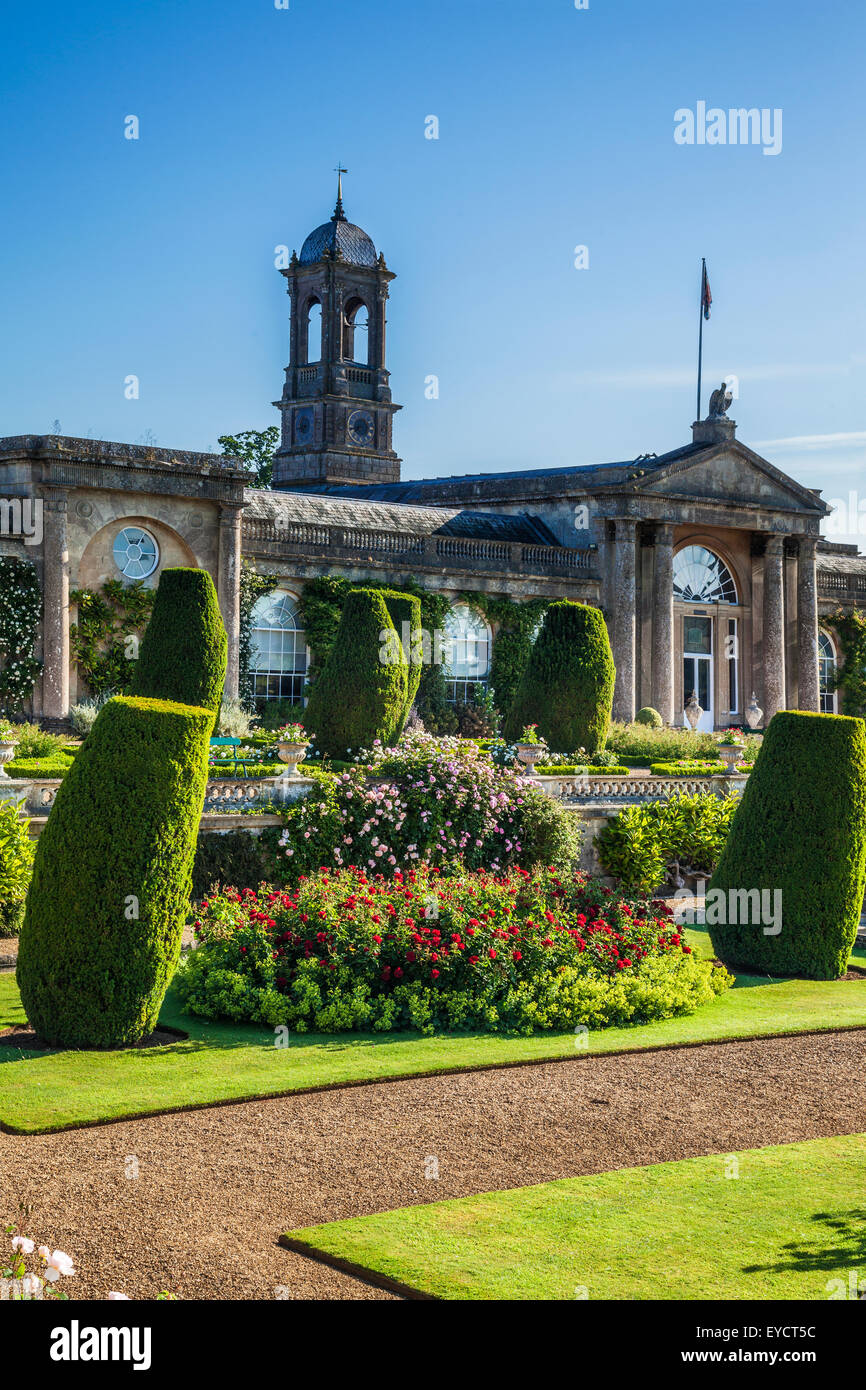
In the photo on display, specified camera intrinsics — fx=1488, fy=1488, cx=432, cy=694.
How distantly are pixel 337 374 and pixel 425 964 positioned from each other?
4291 centimetres

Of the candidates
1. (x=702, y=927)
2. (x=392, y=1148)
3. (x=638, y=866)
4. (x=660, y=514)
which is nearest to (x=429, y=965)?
(x=392, y=1148)

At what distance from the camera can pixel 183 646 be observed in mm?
23422

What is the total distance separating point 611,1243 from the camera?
24.5 ft

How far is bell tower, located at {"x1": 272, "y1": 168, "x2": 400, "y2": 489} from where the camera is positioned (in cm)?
5288

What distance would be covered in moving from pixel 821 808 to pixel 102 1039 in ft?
26.9

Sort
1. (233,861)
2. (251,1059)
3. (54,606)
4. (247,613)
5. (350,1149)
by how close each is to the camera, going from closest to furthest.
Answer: (350,1149)
(251,1059)
(233,861)
(54,606)
(247,613)

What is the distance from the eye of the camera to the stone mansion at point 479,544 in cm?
3055

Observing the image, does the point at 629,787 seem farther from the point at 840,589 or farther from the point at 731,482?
the point at 840,589

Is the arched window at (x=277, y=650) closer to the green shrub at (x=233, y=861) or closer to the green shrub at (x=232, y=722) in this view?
the green shrub at (x=232, y=722)

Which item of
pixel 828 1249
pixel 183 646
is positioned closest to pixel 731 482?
pixel 183 646

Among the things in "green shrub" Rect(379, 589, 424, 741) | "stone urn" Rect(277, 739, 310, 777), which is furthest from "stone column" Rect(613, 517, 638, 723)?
"stone urn" Rect(277, 739, 310, 777)

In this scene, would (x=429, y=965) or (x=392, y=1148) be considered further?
(x=429, y=965)

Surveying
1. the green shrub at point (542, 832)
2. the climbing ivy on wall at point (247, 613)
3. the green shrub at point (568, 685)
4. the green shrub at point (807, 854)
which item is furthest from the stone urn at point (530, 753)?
the climbing ivy on wall at point (247, 613)
